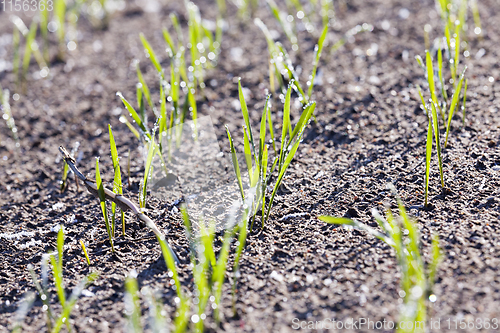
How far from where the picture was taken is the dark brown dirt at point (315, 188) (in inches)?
36.8

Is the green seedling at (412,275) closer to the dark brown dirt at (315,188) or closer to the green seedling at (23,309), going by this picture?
the dark brown dirt at (315,188)

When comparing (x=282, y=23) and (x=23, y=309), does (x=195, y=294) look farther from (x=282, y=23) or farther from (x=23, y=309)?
(x=282, y=23)

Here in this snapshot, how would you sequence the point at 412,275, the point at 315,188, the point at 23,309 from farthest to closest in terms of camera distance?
the point at 315,188
the point at 23,309
the point at 412,275

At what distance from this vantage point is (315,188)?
51.0 inches

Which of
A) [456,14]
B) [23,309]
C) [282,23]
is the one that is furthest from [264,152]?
[456,14]

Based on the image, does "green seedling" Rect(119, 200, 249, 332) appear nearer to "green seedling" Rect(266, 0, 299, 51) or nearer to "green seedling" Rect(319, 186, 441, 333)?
"green seedling" Rect(319, 186, 441, 333)

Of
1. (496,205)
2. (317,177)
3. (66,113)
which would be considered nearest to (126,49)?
(66,113)

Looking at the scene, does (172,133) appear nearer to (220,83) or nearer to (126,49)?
(220,83)

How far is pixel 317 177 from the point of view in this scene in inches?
52.9

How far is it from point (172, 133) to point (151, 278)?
680 millimetres

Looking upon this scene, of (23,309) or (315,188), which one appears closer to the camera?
(23,309)

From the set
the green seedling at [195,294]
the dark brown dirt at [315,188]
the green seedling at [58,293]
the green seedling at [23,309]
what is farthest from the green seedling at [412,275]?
the green seedling at [23,309]

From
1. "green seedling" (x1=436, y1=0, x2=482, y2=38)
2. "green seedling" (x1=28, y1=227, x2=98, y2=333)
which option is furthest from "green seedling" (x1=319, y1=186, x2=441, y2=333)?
"green seedling" (x1=436, y1=0, x2=482, y2=38)

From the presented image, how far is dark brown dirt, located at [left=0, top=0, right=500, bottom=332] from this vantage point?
0.93 metres
